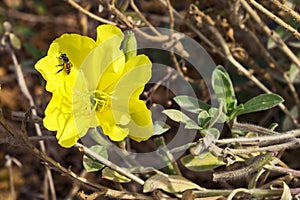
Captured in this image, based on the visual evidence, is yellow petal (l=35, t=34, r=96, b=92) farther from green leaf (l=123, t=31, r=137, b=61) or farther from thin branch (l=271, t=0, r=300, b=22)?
thin branch (l=271, t=0, r=300, b=22)

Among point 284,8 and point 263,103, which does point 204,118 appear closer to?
point 263,103

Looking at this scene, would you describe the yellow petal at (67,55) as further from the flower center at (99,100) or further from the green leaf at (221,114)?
the green leaf at (221,114)

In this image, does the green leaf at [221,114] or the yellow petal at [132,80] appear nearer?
the yellow petal at [132,80]

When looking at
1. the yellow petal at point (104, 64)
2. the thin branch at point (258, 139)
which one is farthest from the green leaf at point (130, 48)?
the thin branch at point (258, 139)

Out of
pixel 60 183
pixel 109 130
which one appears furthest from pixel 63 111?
pixel 60 183

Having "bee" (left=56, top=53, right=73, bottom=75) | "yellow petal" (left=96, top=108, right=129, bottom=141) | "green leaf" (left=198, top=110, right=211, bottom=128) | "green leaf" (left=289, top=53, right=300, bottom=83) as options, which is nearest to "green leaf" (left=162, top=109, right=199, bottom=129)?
"green leaf" (left=198, top=110, right=211, bottom=128)

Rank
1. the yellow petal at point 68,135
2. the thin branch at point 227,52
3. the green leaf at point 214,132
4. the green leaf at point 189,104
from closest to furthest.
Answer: the yellow petal at point 68,135 < the green leaf at point 214,132 < the green leaf at point 189,104 < the thin branch at point 227,52
